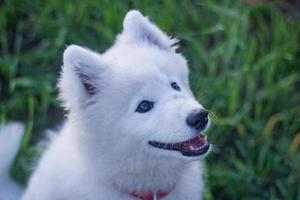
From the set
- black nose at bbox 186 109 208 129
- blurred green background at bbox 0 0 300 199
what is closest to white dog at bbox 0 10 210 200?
black nose at bbox 186 109 208 129

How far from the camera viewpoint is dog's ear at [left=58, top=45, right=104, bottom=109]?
2.27 m

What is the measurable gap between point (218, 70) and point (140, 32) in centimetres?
120

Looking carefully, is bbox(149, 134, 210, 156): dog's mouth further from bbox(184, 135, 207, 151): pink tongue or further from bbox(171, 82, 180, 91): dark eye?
bbox(171, 82, 180, 91): dark eye

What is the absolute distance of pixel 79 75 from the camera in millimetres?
2322

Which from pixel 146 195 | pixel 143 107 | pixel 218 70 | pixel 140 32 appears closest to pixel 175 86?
pixel 143 107

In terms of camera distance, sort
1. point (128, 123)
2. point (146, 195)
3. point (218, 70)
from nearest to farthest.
Result: 1. point (128, 123)
2. point (146, 195)
3. point (218, 70)

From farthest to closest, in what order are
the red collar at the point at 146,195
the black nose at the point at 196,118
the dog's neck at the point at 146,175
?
the red collar at the point at 146,195, the dog's neck at the point at 146,175, the black nose at the point at 196,118

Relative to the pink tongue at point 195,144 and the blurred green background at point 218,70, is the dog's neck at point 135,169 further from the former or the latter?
the blurred green background at point 218,70

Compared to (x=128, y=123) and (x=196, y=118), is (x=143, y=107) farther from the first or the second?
(x=196, y=118)

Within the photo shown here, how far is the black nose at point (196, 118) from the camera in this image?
7.42 ft

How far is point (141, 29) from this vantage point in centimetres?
257

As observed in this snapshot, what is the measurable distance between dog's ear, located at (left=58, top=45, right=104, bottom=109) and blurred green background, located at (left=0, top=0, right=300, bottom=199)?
91 cm

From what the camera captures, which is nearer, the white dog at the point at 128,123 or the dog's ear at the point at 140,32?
the white dog at the point at 128,123

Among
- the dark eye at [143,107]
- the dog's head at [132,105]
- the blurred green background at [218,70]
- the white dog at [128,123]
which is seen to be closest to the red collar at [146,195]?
the white dog at [128,123]
